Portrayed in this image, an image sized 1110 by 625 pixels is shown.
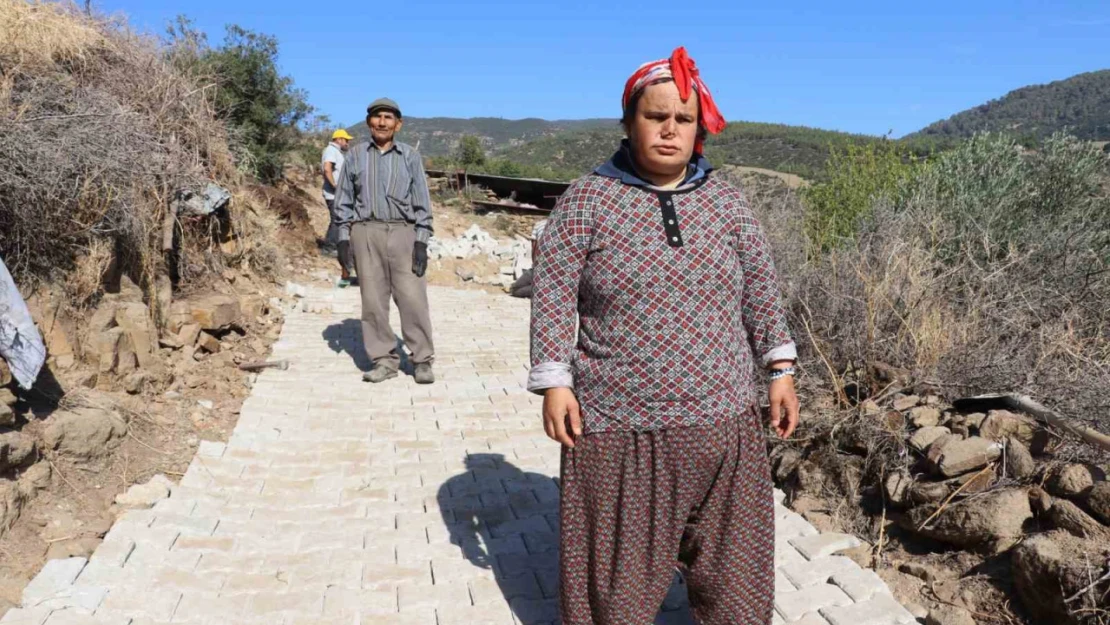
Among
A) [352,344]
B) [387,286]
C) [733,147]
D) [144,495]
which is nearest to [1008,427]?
[144,495]

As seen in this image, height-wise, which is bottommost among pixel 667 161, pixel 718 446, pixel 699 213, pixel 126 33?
pixel 718 446

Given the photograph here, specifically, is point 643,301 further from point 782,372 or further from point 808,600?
point 808,600

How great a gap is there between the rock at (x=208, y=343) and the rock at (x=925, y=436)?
4.97m

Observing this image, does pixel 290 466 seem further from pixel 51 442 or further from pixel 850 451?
pixel 850 451

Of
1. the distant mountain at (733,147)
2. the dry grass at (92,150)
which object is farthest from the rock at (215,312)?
the distant mountain at (733,147)

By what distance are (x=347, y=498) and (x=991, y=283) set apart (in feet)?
13.8

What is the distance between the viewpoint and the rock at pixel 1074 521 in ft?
9.27

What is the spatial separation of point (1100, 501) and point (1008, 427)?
2.38ft

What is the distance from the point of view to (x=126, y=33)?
772 cm

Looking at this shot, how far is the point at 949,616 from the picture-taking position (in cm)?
276

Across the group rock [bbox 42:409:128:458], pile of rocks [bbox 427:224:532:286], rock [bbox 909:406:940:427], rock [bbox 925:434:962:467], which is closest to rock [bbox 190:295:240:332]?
rock [bbox 42:409:128:458]

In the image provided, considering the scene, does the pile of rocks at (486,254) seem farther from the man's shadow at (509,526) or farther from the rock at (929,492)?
the rock at (929,492)

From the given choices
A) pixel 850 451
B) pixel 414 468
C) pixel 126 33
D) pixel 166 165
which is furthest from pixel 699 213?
pixel 126 33

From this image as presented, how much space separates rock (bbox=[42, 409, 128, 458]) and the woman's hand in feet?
9.41
